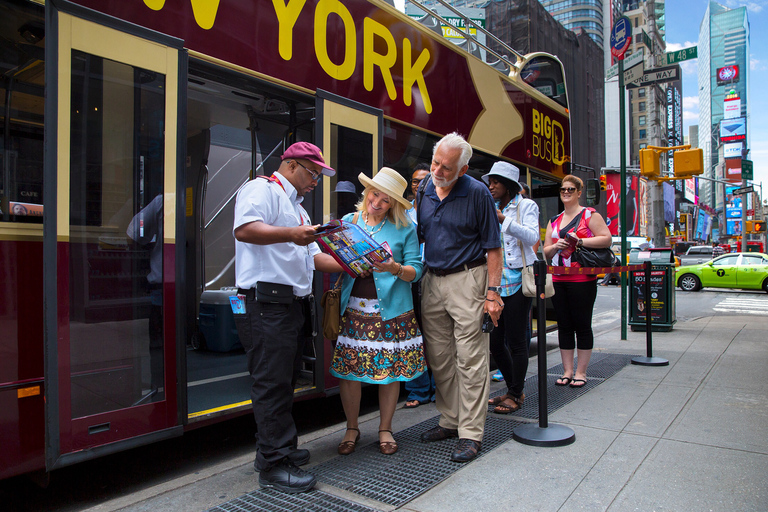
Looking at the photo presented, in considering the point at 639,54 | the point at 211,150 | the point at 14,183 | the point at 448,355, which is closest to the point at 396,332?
the point at 448,355

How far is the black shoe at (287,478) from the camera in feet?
9.18

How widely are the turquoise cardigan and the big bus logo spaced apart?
4.35 meters

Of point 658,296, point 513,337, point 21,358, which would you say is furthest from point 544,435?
point 658,296

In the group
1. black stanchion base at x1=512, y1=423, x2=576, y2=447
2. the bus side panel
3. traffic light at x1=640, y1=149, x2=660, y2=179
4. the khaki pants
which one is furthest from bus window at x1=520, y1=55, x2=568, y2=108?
the bus side panel

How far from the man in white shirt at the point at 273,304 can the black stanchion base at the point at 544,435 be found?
1.48 m

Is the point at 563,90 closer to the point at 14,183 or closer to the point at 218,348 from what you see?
the point at 218,348

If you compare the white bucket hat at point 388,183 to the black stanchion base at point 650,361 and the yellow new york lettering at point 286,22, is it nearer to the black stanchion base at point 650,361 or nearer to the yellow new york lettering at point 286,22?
the yellow new york lettering at point 286,22

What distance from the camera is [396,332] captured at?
325 centimetres

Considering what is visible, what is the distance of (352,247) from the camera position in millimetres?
2863

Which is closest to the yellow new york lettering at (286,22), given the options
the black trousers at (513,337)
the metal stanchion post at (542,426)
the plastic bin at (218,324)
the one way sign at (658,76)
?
the metal stanchion post at (542,426)

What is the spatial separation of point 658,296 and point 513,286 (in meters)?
6.22

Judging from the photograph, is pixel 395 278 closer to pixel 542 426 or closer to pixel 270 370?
pixel 270 370

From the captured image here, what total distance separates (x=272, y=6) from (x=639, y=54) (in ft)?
24.9

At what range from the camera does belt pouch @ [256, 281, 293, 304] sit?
2744 millimetres
